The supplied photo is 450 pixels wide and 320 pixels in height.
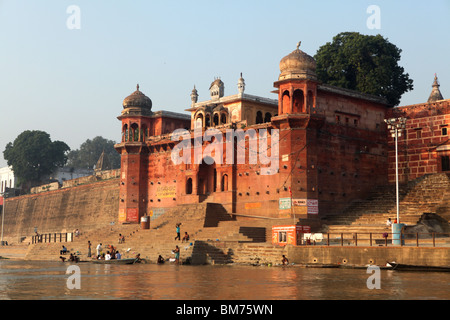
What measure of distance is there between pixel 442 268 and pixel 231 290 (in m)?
9.95

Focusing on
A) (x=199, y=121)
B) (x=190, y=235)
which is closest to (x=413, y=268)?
(x=190, y=235)

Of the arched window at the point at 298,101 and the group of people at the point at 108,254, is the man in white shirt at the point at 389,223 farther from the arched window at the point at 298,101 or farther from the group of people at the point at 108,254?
the group of people at the point at 108,254

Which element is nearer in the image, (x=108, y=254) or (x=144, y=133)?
(x=108, y=254)

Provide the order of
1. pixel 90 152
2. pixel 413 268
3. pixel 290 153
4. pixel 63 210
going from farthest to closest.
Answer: pixel 90 152 < pixel 63 210 < pixel 290 153 < pixel 413 268

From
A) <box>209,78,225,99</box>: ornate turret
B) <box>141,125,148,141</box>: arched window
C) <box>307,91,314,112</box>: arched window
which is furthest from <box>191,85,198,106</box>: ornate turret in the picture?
<box>307,91,314,112</box>: arched window

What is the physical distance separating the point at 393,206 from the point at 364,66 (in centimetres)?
1435

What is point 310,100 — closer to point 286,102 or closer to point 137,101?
point 286,102

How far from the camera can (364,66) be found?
47.1 metres

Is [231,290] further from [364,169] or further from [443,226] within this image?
[364,169]

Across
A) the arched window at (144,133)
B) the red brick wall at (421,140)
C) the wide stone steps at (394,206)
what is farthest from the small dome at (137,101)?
the wide stone steps at (394,206)

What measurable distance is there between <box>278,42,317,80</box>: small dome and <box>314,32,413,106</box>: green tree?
32.2 feet

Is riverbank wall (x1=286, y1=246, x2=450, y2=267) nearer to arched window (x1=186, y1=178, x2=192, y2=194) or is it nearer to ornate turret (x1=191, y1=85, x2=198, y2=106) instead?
arched window (x1=186, y1=178, x2=192, y2=194)

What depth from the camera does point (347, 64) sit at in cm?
4744

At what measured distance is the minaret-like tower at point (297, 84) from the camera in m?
37.1
